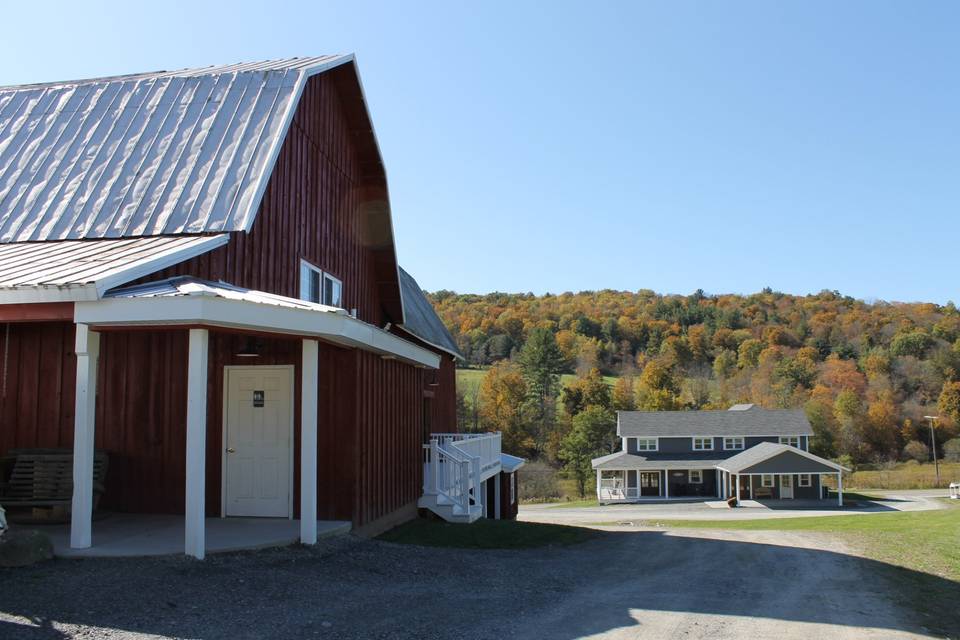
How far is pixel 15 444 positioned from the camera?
10.7 m

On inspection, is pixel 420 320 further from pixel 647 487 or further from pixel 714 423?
pixel 714 423

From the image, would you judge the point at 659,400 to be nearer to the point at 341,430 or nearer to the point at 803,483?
the point at 803,483

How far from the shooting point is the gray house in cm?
5184

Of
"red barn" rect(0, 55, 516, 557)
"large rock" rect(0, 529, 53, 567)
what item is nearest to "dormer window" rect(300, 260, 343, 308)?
"red barn" rect(0, 55, 516, 557)

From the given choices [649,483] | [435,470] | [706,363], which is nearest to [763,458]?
[649,483]

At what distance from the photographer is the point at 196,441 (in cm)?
778

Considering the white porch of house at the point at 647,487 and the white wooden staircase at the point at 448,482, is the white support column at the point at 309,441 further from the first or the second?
the white porch of house at the point at 647,487

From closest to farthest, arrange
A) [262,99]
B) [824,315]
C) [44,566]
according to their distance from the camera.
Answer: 1. [44,566]
2. [262,99]
3. [824,315]

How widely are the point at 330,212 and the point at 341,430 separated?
4.68 metres

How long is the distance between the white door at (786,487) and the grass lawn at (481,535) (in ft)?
137

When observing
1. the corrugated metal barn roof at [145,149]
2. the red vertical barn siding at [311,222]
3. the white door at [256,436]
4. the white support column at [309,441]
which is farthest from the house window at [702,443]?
the white support column at [309,441]

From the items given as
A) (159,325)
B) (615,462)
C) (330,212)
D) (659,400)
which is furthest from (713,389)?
(159,325)

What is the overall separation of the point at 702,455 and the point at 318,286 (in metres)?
49.0

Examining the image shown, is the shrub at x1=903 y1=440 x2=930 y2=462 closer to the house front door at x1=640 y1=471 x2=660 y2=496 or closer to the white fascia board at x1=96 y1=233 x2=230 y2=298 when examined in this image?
the house front door at x1=640 y1=471 x2=660 y2=496
